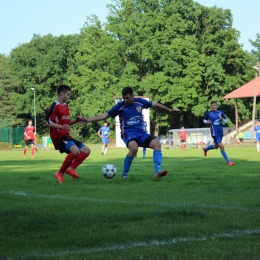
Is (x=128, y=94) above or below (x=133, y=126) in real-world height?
above

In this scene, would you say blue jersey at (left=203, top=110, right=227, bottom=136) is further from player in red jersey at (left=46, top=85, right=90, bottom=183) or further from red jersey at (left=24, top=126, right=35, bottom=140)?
red jersey at (left=24, top=126, right=35, bottom=140)

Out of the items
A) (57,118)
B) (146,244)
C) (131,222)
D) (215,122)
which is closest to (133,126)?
(57,118)

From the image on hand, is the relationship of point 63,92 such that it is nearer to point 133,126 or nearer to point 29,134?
point 133,126

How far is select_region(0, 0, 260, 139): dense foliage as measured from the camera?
68.9 m

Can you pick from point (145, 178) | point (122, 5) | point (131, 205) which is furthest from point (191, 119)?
point (131, 205)

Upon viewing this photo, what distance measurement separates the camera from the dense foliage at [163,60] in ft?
226

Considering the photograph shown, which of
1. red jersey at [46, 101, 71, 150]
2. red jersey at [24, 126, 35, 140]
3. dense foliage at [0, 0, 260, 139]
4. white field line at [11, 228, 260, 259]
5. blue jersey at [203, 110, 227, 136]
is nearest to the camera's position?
white field line at [11, 228, 260, 259]

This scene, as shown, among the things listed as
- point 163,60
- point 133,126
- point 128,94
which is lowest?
point 133,126

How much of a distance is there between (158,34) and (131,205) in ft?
206

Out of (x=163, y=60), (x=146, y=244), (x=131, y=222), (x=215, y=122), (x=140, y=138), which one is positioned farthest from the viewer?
(x=163, y=60)

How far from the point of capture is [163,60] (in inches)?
2724

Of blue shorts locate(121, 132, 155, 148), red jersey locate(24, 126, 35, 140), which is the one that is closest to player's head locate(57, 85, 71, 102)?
blue shorts locate(121, 132, 155, 148)

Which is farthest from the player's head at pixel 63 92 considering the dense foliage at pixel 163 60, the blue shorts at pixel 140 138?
the dense foliage at pixel 163 60

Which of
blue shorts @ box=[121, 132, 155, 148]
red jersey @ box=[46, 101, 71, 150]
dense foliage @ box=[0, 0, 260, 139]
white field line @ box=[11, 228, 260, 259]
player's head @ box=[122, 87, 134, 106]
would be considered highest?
dense foliage @ box=[0, 0, 260, 139]
